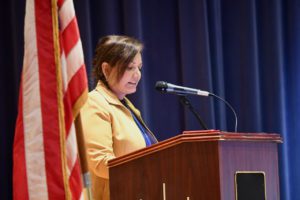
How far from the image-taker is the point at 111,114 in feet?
7.62

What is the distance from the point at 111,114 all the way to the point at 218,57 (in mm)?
1467

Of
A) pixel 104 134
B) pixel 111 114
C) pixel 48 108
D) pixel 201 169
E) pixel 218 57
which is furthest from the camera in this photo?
pixel 218 57

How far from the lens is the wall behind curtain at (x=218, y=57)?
137 inches

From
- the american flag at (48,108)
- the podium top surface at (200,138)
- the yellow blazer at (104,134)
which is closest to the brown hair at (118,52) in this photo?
the yellow blazer at (104,134)

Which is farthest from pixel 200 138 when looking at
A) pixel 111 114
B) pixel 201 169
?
pixel 111 114

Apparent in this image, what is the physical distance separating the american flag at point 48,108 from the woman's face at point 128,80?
0.80m

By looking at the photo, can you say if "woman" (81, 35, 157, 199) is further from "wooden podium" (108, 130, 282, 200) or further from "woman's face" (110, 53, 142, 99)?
"wooden podium" (108, 130, 282, 200)

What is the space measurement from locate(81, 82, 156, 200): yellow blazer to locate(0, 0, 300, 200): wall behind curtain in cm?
103

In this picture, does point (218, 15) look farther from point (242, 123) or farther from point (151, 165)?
point (151, 165)

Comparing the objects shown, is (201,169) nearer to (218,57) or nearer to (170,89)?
(170,89)

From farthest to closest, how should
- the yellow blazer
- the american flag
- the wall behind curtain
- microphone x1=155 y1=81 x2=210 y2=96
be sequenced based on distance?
the wall behind curtain < microphone x1=155 y1=81 x2=210 y2=96 < the yellow blazer < the american flag

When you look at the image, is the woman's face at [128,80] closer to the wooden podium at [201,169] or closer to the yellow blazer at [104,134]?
the yellow blazer at [104,134]

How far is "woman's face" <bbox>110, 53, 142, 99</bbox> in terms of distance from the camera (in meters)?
2.47

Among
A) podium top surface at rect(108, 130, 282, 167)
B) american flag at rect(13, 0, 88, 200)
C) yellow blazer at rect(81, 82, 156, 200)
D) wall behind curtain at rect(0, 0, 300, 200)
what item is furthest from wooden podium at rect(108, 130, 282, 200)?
wall behind curtain at rect(0, 0, 300, 200)
